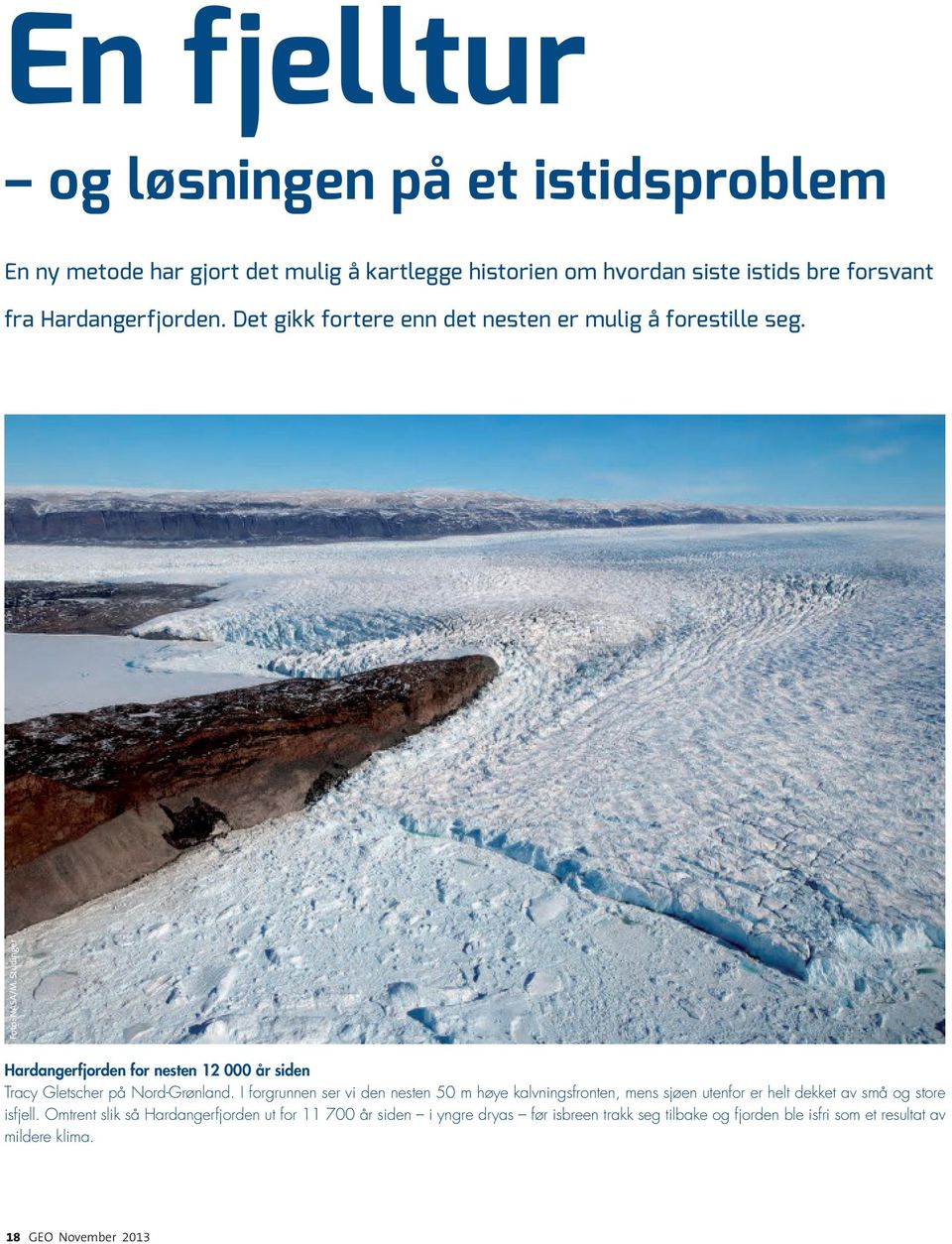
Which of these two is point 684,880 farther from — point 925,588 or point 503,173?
point 925,588

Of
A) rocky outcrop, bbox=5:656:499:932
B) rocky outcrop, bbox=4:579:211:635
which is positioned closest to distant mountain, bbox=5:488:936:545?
rocky outcrop, bbox=4:579:211:635

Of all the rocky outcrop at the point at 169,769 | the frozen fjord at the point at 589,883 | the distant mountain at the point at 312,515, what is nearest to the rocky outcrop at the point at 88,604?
the frozen fjord at the point at 589,883

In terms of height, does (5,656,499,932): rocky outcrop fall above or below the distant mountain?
below

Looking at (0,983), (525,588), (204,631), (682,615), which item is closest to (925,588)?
(682,615)

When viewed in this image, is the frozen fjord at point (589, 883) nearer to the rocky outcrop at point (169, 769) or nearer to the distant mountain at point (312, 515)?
the rocky outcrop at point (169, 769)

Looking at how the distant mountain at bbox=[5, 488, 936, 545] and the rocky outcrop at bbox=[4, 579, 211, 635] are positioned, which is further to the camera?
the distant mountain at bbox=[5, 488, 936, 545]

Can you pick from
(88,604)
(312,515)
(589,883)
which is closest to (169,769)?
(589,883)

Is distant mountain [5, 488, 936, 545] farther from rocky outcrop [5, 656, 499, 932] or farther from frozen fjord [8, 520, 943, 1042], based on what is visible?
frozen fjord [8, 520, 943, 1042]
